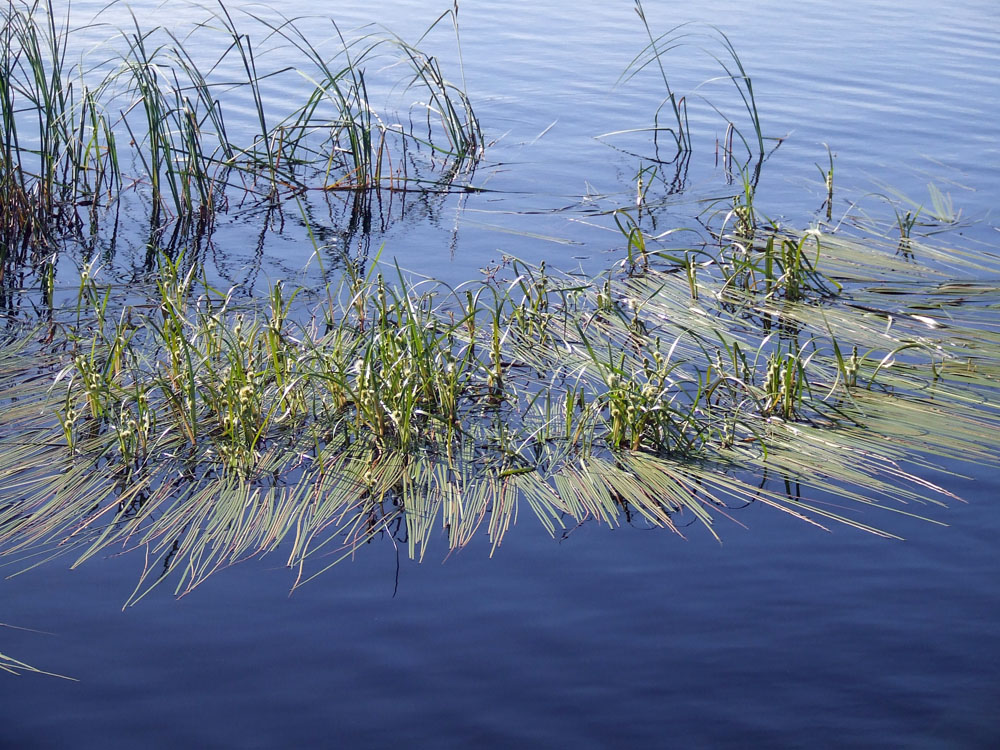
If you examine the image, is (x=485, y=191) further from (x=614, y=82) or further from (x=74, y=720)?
(x=74, y=720)

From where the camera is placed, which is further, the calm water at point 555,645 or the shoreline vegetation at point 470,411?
the shoreline vegetation at point 470,411

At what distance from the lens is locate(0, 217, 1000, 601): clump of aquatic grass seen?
3018 millimetres

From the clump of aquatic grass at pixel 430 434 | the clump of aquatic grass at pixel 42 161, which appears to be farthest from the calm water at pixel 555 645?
the clump of aquatic grass at pixel 42 161

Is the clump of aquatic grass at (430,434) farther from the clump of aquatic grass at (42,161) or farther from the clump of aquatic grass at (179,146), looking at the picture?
the clump of aquatic grass at (179,146)

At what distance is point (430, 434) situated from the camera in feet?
11.2

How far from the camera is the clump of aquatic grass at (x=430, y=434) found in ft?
9.90

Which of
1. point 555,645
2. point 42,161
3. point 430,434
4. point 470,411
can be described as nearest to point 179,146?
point 42,161

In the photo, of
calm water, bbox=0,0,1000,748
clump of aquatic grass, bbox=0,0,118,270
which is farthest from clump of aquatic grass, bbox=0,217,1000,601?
clump of aquatic grass, bbox=0,0,118,270

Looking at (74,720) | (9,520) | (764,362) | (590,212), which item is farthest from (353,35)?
(74,720)

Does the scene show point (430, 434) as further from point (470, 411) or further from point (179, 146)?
point (179, 146)

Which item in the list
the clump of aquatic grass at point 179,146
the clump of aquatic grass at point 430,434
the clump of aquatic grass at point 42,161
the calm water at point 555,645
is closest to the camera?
the calm water at point 555,645

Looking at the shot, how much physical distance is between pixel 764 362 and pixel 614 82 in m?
5.21

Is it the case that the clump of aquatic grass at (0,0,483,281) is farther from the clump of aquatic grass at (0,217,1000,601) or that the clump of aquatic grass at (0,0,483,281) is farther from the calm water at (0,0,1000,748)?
the calm water at (0,0,1000,748)

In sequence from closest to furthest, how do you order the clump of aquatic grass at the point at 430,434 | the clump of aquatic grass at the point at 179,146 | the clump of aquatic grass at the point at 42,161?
the clump of aquatic grass at the point at 430,434
the clump of aquatic grass at the point at 42,161
the clump of aquatic grass at the point at 179,146
